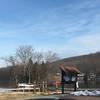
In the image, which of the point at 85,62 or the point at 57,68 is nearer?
the point at 57,68

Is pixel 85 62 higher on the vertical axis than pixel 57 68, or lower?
higher

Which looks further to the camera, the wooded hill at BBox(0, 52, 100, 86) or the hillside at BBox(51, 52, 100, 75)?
the hillside at BBox(51, 52, 100, 75)

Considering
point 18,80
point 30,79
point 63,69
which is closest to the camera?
point 63,69

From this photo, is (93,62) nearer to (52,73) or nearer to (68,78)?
(52,73)

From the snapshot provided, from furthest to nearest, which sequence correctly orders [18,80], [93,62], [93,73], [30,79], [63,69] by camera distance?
[93,62], [93,73], [18,80], [30,79], [63,69]

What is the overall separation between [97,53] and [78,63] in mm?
19778

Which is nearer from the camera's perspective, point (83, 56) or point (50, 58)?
point (50, 58)

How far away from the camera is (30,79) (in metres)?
79.9

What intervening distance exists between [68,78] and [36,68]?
48.1 metres

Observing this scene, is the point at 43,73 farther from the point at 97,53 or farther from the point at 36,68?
the point at 97,53

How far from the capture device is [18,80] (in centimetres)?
8700

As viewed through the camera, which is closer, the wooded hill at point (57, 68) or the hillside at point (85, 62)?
the wooded hill at point (57, 68)

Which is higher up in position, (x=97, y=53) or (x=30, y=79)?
(x=97, y=53)

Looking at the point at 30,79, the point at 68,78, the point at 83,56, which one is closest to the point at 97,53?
the point at 83,56
